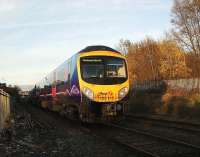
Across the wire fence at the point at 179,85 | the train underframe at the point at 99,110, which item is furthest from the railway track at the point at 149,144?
the wire fence at the point at 179,85

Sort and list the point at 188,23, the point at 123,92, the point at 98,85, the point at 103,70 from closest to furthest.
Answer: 1. the point at 98,85
2. the point at 123,92
3. the point at 103,70
4. the point at 188,23

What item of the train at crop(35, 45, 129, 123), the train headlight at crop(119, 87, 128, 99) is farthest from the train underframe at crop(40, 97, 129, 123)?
the train headlight at crop(119, 87, 128, 99)

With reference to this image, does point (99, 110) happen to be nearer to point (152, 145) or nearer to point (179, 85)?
point (152, 145)

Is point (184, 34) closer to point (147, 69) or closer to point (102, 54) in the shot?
point (147, 69)

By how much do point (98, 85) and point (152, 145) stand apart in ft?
18.1

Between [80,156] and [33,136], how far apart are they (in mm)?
5134

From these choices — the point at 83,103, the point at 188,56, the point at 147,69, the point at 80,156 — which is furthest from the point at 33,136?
the point at 147,69

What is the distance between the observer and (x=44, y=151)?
36.8 ft

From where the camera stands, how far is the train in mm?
16422

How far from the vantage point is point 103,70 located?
56.2 feet

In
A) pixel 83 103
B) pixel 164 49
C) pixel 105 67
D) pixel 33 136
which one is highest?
pixel 164 49

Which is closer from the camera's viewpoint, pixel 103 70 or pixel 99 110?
pixel 99 110

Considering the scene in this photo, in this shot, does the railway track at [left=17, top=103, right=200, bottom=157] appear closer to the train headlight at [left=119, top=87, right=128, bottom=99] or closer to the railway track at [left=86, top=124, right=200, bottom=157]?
the railway track at [left=86, top=124, right=200, bottom=157]

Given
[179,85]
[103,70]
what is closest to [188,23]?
[179,85]
